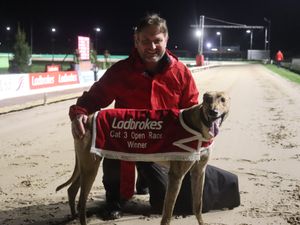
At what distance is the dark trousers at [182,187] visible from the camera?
4195 mm

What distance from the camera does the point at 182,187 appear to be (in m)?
4.29

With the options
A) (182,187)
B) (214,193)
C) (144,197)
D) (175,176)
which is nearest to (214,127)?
(175,176)

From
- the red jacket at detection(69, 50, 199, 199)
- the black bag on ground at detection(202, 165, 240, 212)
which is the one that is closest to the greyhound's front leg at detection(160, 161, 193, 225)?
the red jacket at detection(69, 50, 199, 199)

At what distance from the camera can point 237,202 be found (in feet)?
14.8

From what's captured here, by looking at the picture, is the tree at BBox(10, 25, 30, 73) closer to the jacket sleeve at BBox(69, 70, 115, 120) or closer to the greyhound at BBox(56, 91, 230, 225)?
the jacket sleeve at BBox(69, 70, 115, 120)

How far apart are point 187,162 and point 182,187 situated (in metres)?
0.85

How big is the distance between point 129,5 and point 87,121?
267ft

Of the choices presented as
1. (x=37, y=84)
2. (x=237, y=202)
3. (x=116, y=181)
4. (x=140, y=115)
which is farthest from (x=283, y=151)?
(x=37, y=84)

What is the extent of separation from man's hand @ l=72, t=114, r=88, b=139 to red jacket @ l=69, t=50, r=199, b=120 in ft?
0.29

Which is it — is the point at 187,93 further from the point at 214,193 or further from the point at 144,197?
the point at 144,197

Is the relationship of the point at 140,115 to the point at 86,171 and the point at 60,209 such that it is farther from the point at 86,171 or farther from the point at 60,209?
the point at 60,209

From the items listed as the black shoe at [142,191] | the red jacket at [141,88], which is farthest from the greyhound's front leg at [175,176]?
the black shoe at [142,191]

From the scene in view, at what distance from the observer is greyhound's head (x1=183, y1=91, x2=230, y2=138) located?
128 inches

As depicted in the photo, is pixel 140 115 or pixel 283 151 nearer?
pixel 140 115
